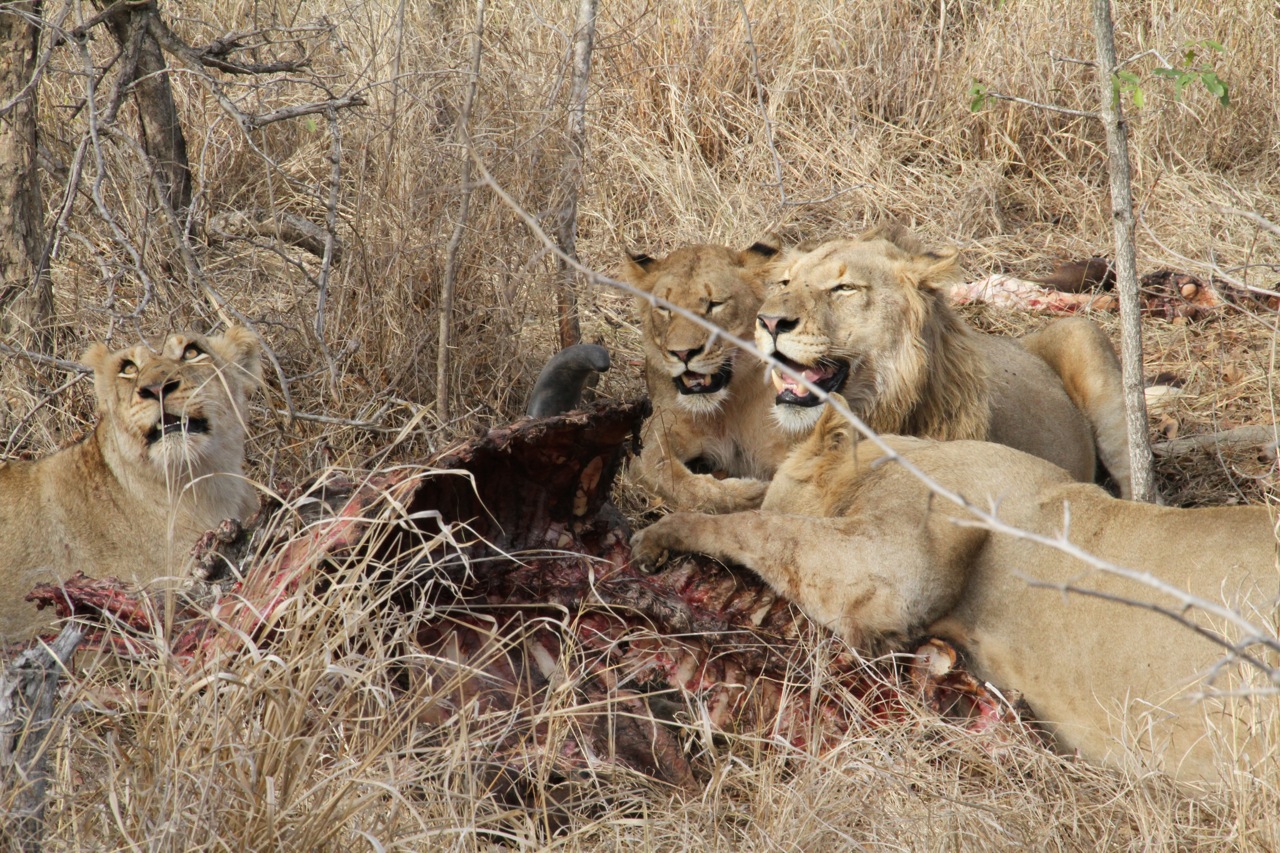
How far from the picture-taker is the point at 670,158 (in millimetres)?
7184

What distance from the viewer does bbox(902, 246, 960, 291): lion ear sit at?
161 inches

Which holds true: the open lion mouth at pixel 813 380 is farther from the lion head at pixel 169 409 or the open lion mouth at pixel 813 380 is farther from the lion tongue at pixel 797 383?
the lion head at pixel 169 409

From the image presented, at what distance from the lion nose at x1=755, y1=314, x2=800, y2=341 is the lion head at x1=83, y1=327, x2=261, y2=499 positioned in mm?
1552

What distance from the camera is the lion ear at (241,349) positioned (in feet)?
12.0

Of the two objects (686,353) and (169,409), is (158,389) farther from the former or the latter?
(686,353)

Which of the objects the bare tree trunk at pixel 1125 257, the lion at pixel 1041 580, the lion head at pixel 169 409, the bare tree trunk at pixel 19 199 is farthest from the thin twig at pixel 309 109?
the bare tree trunk at pixel 1125 257

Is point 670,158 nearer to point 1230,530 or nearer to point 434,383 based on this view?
point 434,383

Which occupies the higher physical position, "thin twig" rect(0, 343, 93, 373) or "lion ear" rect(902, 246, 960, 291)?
"lion ear" rect(902, 246, 960, 291)

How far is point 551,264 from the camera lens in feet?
16.1

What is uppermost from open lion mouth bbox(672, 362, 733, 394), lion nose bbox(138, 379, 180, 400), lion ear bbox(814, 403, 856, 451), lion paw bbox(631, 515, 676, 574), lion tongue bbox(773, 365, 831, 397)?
lion ear bbox(814, 403, 856, 451)

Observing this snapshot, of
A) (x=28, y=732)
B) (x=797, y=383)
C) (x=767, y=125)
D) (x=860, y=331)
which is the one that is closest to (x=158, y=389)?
(x=28, y=732)

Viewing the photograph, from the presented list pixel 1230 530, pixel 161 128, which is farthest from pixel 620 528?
pixel 161 128

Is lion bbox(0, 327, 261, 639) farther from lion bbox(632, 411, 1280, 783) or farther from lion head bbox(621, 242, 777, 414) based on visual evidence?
lion head bbox(621, 242, 777, 414)

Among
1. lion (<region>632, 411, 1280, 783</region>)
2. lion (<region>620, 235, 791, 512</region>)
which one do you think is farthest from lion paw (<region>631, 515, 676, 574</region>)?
lion (<region>620, 235, 791, 512</region>)
